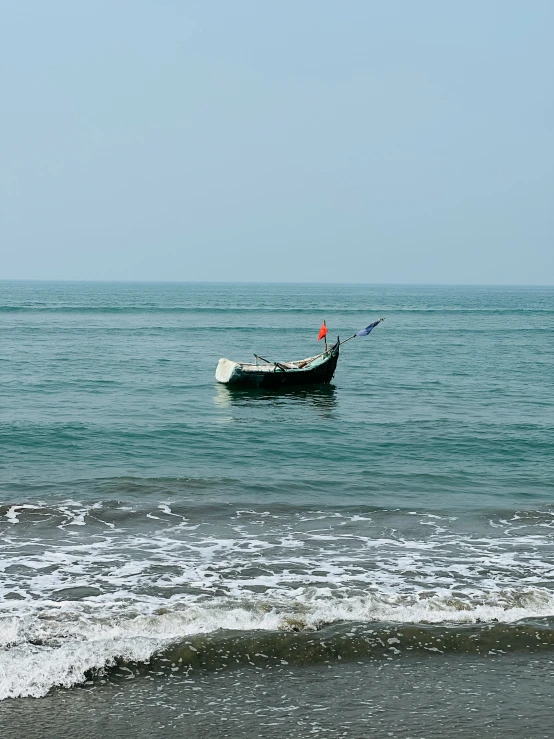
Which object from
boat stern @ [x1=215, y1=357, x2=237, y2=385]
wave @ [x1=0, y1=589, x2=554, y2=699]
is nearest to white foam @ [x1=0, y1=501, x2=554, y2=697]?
wave @ [x1=0, y1=589, x2=554, y2=699]

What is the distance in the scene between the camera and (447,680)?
388 inches

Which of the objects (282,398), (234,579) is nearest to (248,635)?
(234,579)

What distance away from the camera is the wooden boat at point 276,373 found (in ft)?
117

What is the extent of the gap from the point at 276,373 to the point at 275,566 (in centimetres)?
2178

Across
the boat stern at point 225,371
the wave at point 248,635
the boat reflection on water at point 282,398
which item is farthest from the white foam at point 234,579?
the boat stern at point 225,371

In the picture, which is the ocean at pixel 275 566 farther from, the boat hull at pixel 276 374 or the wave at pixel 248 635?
the boat hull at pixel 276 374

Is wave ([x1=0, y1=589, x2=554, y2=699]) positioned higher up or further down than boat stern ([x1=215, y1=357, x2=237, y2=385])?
further down

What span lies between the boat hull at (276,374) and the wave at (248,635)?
2348 centimetres

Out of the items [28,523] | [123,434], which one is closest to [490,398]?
[123,434]

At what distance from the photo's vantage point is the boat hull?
117 feet

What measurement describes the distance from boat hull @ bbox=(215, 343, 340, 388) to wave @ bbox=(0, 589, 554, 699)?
77.0 ft

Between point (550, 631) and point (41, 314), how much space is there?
292 feet

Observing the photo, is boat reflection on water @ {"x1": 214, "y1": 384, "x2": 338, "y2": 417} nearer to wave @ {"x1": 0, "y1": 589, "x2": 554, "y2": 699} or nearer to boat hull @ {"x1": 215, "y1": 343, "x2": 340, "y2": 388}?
boat hull @ {"x1": 215, "y1": 343, "x2": 340, "y2": 388}

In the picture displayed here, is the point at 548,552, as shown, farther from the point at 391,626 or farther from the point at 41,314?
the point at 41,314
